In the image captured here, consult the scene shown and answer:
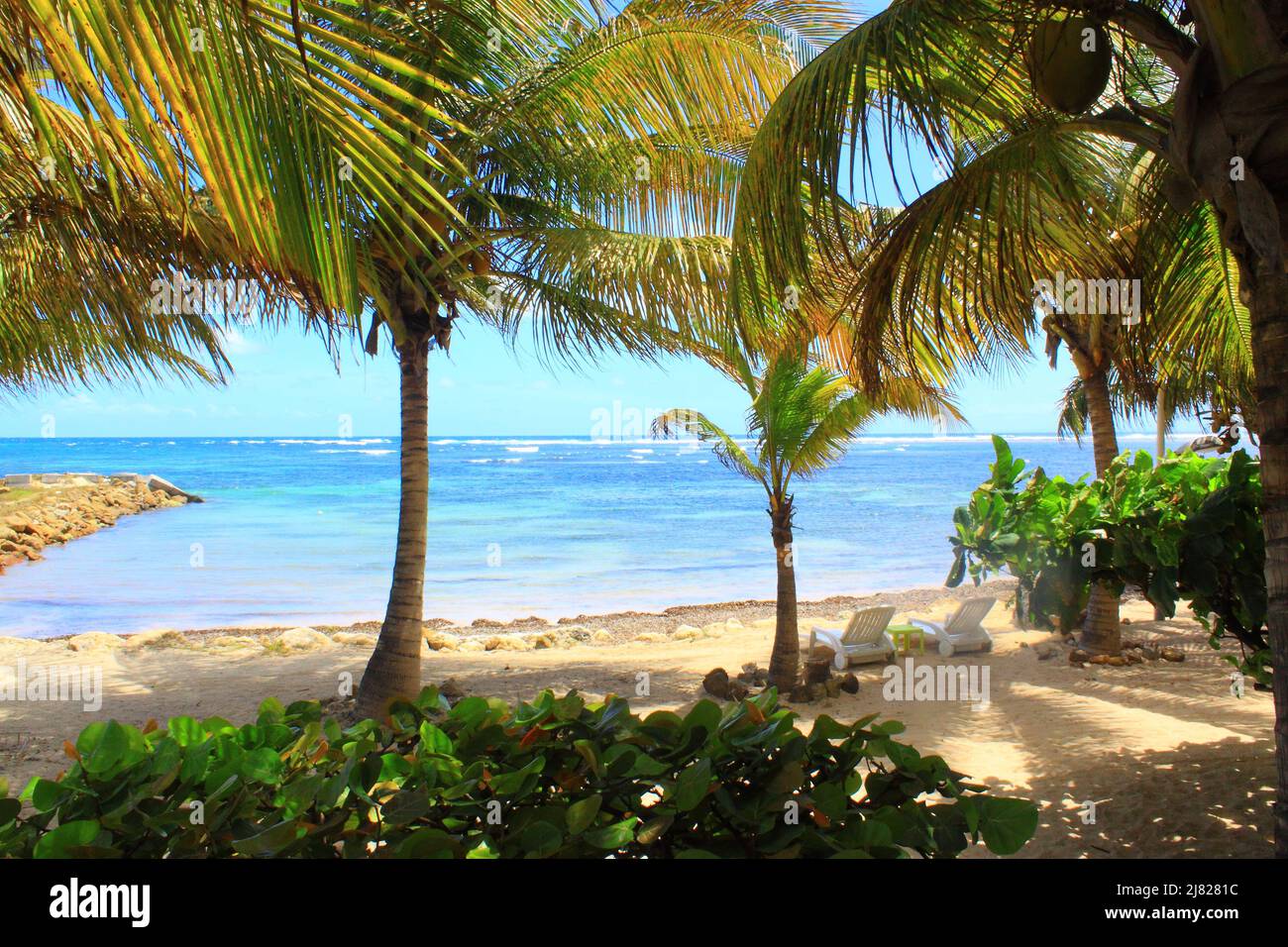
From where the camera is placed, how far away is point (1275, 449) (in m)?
2.86

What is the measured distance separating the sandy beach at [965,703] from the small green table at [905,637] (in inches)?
8.5

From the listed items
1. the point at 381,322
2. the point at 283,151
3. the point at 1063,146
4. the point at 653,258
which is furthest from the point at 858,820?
the point at 381,322

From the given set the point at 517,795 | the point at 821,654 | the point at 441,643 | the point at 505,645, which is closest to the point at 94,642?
the point at 441,643

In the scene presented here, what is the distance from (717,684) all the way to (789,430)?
2.87 metres

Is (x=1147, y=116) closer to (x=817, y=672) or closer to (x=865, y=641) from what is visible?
(x=817, y=672)

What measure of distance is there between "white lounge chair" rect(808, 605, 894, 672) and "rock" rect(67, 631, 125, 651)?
393 inches

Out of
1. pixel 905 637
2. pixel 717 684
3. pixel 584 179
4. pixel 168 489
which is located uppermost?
pixel 584 179

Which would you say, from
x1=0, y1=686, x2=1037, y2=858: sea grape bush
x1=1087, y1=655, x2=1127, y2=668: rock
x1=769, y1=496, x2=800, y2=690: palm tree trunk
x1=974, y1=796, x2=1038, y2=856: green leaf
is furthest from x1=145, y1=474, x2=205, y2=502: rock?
x1=974, y1=796, x2=1038, y2=856: green leaf

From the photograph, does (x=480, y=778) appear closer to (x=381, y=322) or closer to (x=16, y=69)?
(x=16, y=69)

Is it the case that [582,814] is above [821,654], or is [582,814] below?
above

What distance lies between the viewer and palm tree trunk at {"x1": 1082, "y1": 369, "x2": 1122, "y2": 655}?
9.16 m

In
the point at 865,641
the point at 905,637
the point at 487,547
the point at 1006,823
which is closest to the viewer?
the point at 1006,823

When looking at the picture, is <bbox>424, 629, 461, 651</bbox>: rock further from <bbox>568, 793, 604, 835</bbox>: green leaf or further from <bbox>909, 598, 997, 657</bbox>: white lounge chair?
<bbox>568, 793, 604, 835</bbox>: green leaf
